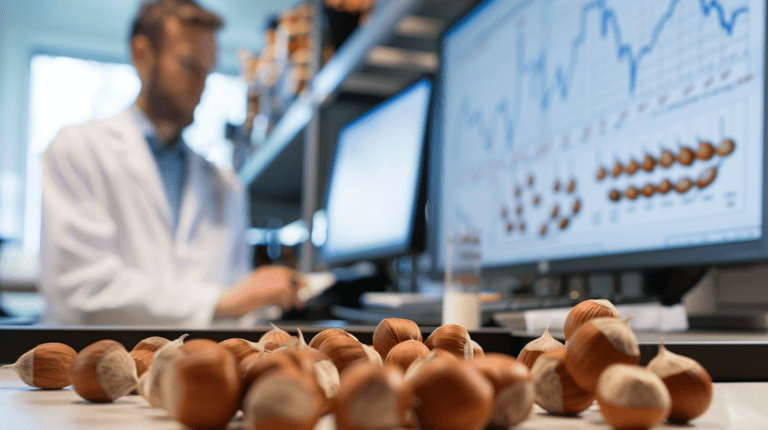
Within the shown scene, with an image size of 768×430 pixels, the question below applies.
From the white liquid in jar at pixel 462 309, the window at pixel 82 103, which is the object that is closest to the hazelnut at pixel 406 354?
the white liquid in jar at pixel 462 309

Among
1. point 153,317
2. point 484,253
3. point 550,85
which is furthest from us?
point 153,317

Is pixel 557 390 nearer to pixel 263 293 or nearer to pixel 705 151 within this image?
pixel 705 151

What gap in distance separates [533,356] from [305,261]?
1497mm

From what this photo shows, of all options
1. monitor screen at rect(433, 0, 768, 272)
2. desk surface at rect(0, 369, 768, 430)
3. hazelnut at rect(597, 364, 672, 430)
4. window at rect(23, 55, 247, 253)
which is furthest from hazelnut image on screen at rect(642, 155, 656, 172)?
window at rect(23, 55, 247, 253)

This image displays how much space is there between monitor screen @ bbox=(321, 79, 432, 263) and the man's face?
0.47 metres

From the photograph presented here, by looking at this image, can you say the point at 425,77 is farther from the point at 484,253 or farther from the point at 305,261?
the point at 305,261

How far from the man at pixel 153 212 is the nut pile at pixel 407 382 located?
3.33 feet

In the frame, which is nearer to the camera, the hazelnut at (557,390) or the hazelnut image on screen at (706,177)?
the hazelnut at (557,390)

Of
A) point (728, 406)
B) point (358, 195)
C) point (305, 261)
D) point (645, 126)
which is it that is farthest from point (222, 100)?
point (728, 406)

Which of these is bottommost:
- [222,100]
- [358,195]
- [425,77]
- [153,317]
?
[153,317]

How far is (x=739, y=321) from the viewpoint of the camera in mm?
549

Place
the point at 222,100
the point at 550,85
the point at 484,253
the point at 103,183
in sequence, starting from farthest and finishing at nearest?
the point at 222,100 < the point at 103,183 < the point at 484,253 < the point at 550,85

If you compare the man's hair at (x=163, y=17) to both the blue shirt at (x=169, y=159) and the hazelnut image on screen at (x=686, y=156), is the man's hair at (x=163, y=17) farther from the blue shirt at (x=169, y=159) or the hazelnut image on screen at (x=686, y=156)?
the hazelnut image on screen at (x=686, y=156)

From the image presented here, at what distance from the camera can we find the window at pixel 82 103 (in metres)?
4.39
